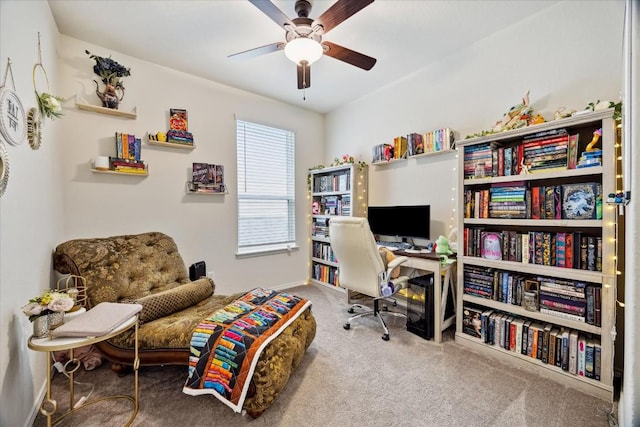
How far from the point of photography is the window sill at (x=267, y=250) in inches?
135

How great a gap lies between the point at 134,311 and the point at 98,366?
1.03 meters

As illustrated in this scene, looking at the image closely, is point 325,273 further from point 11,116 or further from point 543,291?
point 11,116

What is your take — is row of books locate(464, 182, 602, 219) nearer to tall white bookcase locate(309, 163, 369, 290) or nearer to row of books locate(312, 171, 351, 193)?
tall white bookcase locate(309, 163, 369, 290)

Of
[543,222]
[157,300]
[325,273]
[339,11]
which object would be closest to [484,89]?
[543,222]

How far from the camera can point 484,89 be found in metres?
2.44

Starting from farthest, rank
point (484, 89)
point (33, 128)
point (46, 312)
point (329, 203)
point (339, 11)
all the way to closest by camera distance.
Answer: point (329, 203) → point (484, 89) → point (339, 11) → point (33, 128) → point (46, 312)

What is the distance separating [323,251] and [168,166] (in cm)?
226

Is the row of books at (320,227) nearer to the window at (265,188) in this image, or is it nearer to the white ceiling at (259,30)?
the window at (265,188)

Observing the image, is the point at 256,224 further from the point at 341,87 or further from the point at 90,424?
the point at 90,424

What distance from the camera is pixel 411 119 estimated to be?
3.05m

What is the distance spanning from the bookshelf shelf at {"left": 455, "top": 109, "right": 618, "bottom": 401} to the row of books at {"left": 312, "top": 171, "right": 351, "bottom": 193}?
1500 millimetres

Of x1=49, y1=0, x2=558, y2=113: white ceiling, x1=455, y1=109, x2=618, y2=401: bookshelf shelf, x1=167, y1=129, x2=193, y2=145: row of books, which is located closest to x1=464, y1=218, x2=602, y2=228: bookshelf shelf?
x1=455, y1=109, x2=618, y2=401: bookshelf shelf

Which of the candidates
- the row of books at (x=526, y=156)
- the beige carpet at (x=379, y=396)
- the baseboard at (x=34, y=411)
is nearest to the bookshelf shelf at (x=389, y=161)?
the row of books at (x=526, y=156)

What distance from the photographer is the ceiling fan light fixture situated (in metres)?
1.74
